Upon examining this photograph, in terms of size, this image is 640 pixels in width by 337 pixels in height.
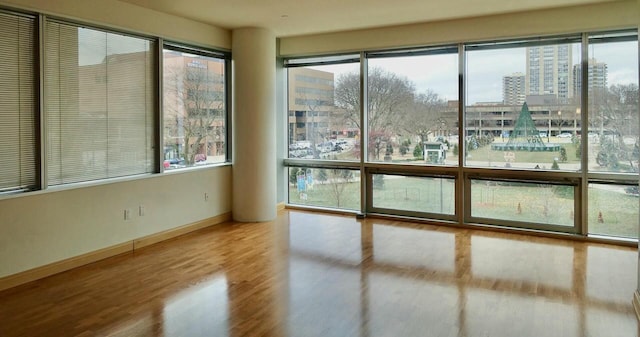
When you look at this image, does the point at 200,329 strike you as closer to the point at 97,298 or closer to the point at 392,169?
the point at 97,298

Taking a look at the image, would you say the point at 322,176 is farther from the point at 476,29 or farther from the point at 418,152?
the point at 476,29

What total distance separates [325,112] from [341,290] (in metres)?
3.95

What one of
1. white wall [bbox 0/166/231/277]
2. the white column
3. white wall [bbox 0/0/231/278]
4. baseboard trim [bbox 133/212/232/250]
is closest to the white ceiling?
white wall [bbox 0/0/231/278]

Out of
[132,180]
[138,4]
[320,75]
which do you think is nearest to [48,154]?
[132,180]

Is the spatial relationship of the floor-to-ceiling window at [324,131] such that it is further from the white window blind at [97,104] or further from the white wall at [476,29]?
the white window blind at [97,104]

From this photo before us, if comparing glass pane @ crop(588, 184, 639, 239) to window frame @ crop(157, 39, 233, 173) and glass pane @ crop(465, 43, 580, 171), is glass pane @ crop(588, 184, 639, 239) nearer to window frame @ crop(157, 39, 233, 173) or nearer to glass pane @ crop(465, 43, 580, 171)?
glass pane @ crop(465, 43, 580, 171)

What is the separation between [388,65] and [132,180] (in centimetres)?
386

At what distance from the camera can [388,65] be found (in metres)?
6.70

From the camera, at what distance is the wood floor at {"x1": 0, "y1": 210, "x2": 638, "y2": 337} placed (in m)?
3.14

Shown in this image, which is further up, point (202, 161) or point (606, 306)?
point (202, 161)

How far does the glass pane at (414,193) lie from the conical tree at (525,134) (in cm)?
96

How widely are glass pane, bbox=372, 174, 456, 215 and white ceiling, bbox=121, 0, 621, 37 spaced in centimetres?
220

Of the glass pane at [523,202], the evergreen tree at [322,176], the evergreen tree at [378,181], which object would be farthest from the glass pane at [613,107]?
the evergreen tree at [322,176]

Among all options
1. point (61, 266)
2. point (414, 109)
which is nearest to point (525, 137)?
point (414, 109)
